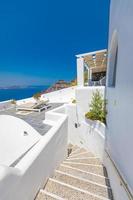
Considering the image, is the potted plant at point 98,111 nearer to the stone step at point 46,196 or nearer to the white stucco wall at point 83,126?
the white stucco wall at point 83,126

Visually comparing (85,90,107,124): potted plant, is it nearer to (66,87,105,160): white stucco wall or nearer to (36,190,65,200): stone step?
(66,87,105,160): white stucco wall

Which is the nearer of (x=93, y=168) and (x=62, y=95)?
(x=93, y=168)

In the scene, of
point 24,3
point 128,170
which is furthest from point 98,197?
point 24,3

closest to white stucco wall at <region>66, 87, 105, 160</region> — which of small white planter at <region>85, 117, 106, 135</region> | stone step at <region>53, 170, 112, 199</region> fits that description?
small white planter at <region>85, 117, 106, 135</region>

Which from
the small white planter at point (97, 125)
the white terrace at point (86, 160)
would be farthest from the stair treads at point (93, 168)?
the small white planter at point (97, 125)

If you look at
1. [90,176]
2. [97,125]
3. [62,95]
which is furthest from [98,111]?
[62,95]

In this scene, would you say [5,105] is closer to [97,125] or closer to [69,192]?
[97,125]

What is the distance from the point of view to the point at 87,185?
4.04 m

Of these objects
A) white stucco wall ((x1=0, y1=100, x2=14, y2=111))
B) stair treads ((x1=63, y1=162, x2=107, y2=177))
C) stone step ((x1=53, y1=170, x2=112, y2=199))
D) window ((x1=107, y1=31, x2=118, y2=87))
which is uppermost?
window ((x1=107, y1=31, x2=118, y2=87))

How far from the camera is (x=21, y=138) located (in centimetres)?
487

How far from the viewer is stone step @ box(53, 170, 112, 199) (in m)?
3.81

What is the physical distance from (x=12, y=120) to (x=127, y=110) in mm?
4066

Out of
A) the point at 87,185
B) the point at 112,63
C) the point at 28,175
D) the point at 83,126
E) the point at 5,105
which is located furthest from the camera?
the point at 5,105

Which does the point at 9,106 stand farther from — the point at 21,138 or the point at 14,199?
the point at 14,199
